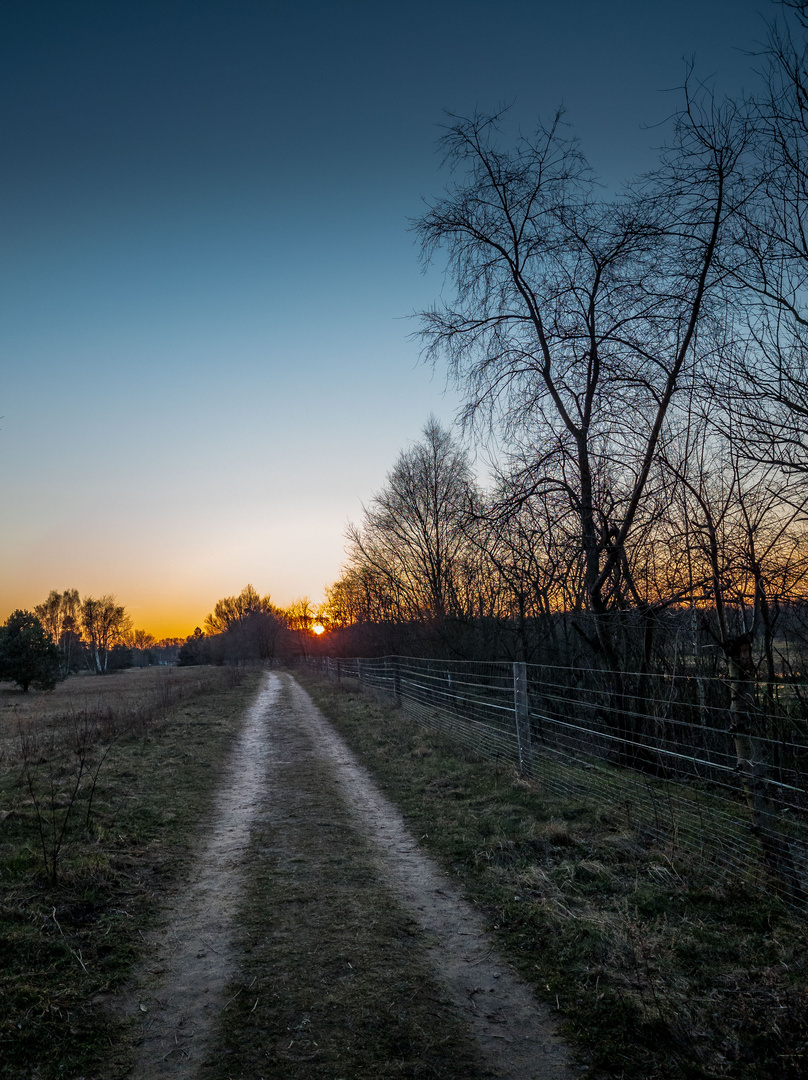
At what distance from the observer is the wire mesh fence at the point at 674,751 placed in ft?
13.7

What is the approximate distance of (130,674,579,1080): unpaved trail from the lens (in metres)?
2.86

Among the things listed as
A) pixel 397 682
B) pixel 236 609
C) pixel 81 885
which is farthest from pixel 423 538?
pixel 236 609

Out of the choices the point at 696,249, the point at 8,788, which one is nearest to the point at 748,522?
the point at 696,249

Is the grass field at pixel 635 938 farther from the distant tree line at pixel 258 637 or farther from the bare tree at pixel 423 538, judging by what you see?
the distant tree line at pixel 258 637

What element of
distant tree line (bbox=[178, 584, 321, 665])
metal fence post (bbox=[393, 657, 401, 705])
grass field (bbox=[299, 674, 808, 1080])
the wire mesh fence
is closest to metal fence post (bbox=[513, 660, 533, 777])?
the wire mesh fence

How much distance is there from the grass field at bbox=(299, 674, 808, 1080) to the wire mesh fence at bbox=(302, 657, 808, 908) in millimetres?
218

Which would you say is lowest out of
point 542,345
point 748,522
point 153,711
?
point 153,711

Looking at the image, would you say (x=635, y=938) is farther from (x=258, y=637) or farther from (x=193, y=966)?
(x=258, y=637)

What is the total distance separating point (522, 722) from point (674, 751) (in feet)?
6.11

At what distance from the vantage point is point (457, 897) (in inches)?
185

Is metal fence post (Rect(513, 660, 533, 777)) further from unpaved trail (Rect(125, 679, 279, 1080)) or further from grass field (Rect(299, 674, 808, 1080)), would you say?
unpaved trail (Rect(125, 679, 279, 1080))

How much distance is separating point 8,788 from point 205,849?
13.0ft

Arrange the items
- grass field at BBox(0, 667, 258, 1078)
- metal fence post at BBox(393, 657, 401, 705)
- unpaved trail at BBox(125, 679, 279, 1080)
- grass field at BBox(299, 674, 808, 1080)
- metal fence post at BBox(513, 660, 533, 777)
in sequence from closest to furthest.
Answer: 1. grass field at BBox(299, 674, 808, 1080)
2. unpaved trail at BBox(125, 679, 279, 1080)
3. grass field at BBox(0, 667, 258, 1078)
4. metal fence post at BBox(513, 660, 533, 777)
5. metal fence post at BBox(393, 657, 401, 705)

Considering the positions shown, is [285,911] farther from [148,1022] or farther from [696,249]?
[696,249]
